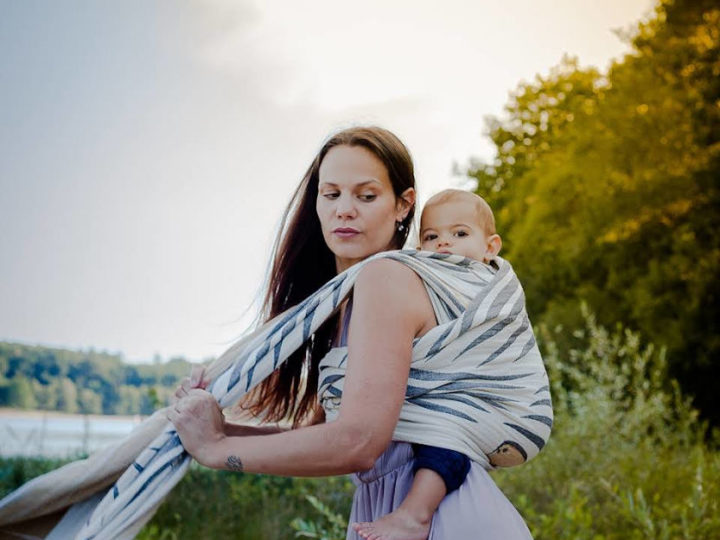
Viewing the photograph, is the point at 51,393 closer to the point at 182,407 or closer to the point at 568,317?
the point at 182,407

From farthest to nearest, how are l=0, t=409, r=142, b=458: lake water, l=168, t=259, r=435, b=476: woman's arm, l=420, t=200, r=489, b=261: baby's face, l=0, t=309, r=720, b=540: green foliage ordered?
l=0, t=409, r=142, b=458: lake water → l=0, t=309, r=720, b=540: green foliage → l=420, t=200, r=489, b=261: baby's face → l=168, t=259, r=435, b=476: woman's arm

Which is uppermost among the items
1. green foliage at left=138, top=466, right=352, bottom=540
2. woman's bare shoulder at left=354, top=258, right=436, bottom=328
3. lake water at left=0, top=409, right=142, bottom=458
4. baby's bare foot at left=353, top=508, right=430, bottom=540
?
woman's bare shoulder at left=354, top=258, right=436, bottom=328

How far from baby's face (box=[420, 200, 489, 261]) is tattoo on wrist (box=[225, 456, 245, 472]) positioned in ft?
2.78

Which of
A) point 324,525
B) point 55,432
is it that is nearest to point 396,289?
point 324,525

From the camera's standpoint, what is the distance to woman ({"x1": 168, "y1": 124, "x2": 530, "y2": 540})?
1810 millimetres

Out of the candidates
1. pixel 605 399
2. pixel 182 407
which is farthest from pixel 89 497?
pixel 605 399

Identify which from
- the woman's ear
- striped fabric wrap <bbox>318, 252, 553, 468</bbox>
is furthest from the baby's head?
striped fabric wrap <bbox>318, 252, 553, 468</bbox>

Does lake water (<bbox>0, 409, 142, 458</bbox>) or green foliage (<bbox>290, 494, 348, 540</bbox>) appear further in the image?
lake water (<bbox>0, 409, 142, 458</bbox>)

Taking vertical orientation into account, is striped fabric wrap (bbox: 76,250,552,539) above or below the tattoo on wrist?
above

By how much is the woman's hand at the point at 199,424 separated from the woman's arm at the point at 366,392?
7 centimetres

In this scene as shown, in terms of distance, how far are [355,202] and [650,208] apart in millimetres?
15295

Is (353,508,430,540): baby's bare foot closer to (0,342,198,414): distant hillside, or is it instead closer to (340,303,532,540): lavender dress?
(340,303,532,540): lavender dress

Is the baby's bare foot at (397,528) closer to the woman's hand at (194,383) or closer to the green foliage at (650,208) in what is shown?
the woman's hand at (194,383)

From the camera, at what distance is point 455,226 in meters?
2.43
